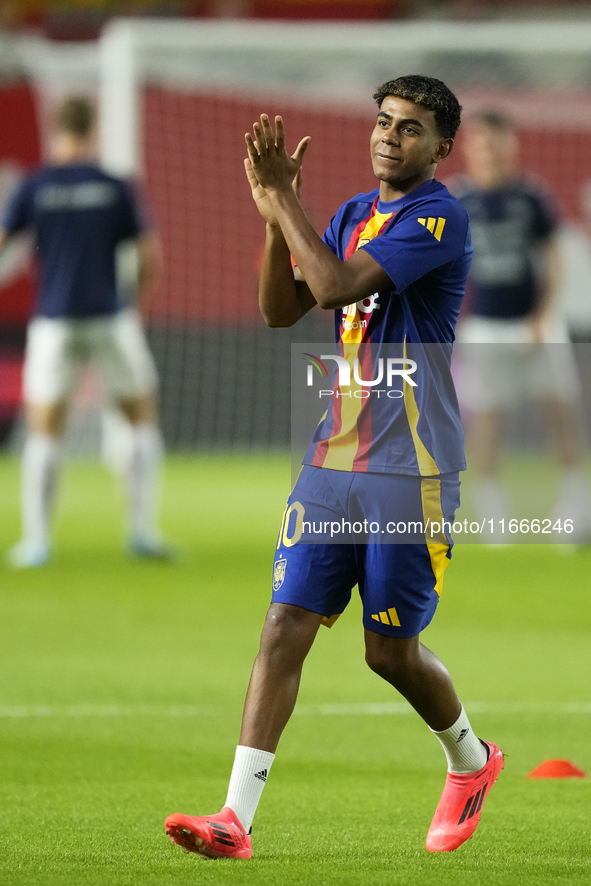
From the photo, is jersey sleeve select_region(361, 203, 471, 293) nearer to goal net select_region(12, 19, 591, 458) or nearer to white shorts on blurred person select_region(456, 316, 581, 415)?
white shorts on blurred person select_region(456, 316, 581, 415)

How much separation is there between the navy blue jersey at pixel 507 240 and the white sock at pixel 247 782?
6894mm

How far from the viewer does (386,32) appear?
13.7m

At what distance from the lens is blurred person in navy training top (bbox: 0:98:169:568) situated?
30.9ft

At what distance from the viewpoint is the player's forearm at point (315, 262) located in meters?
3.69

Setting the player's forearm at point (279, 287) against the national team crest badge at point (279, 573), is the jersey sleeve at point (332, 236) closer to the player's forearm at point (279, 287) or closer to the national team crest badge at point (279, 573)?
the player's forearm at point (279, 287)

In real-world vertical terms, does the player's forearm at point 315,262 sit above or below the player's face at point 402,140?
below

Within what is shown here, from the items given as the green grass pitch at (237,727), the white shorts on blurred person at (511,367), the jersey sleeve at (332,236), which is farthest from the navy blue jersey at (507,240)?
the jersey sleeve at (332,236)

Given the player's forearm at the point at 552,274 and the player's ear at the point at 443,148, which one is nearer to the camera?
the player's ear at the point at 443,148

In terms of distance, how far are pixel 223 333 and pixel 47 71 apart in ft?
11.4

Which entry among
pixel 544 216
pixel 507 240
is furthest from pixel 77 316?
pixel 544 216

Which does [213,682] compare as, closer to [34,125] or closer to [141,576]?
[141,576]

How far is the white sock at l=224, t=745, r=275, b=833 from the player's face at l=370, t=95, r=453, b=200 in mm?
1528

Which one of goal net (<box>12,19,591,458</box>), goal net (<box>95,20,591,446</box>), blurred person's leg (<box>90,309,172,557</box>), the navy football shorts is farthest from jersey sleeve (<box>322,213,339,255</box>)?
goal net (<box>12,19,591,458</box>)

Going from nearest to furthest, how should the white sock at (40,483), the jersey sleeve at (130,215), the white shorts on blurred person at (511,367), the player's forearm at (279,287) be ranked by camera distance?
the player's forearm at (279,287), the white sock at (40,483), the jersey sleeve at (130,215), the white shorts on blurred person at (511,367)
